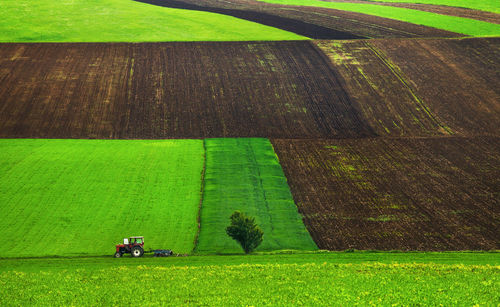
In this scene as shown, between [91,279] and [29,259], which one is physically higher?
[91,279]

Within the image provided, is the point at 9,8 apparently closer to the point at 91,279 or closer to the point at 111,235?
the point at 111,235

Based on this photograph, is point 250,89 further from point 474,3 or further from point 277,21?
point 474,3

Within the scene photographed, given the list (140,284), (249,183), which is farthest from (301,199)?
(140,284)

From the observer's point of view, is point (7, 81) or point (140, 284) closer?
point (140, 284)

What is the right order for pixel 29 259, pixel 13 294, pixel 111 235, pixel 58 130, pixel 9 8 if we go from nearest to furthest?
pixel 13 294
pixel 29 259
pixel 111 235
pixel 58 130
pixel 9 8

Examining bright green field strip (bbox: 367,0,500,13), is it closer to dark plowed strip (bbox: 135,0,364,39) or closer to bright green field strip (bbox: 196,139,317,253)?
dark plowed strip (bbox: 135,0,364,39)

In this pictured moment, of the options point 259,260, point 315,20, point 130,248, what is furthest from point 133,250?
point 315,20

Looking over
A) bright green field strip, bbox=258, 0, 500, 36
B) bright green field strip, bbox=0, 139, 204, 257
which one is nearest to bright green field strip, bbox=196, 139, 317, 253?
bright green field strip, bbox=0, 139, 204, 257
